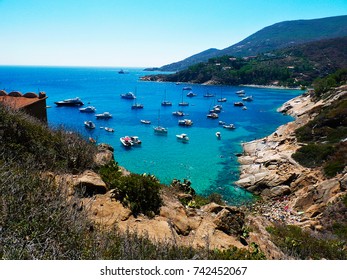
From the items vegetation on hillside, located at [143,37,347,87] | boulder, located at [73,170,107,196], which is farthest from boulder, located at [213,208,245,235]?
vegetation on hillside, located at [143,37,347,87]

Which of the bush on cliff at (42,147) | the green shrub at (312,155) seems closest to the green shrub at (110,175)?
the bush on cliff at (42,147)

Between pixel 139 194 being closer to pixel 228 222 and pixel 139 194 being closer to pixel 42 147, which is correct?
pixel 228 222

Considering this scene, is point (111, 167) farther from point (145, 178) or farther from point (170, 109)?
point (170, 109)

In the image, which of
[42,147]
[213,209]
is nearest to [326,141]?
[213,209]

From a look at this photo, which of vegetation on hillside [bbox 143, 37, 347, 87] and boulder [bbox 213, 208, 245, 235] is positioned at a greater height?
vegetation on hillside [bbox 143, 37, 347, 87]

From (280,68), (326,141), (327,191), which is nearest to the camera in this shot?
(327,191)

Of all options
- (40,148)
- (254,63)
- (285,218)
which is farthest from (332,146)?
(254,63)

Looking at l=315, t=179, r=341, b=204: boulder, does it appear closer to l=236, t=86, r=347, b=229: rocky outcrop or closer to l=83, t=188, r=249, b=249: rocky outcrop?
l=236, t=86, r=347, b=229: rocky outcrop

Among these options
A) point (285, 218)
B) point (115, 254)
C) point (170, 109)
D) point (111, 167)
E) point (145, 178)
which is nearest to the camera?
point (115, 254)
